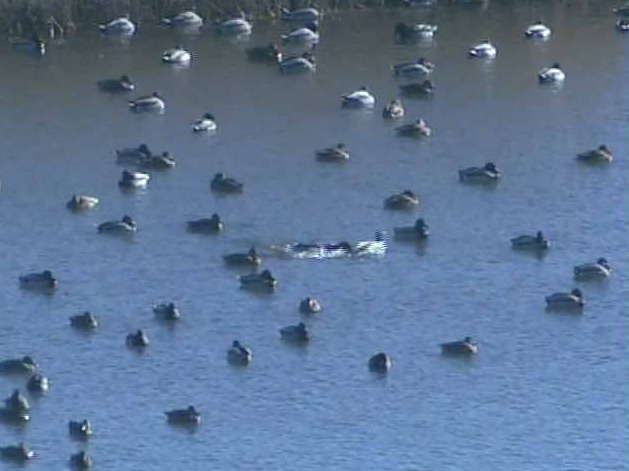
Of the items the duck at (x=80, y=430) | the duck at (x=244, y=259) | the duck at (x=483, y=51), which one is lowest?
the duck at (x=80, y=430)

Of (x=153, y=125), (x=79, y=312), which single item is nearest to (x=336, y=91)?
(x=153, y=125)

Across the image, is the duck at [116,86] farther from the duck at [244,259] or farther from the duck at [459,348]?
the duck at [459,348]

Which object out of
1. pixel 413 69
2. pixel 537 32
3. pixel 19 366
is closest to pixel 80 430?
pixel 19 366

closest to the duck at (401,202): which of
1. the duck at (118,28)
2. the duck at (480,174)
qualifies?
the duck at (480,174)

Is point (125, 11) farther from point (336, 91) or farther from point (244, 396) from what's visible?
point (244, 396)

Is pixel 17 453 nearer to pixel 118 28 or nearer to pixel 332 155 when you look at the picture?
pixel 332 155
